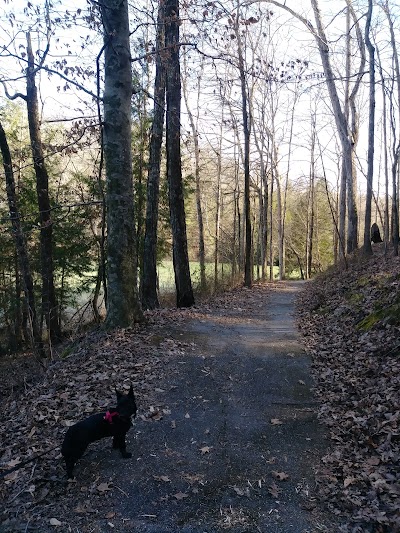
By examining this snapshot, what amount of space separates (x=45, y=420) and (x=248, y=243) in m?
15.6

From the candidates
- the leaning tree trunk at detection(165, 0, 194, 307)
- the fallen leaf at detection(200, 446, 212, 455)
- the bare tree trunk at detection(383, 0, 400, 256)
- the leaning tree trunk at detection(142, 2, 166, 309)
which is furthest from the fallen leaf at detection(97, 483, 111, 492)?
the bare tree trunk at detection(383, 0, 400, 256)

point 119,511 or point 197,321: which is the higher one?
point 197,321

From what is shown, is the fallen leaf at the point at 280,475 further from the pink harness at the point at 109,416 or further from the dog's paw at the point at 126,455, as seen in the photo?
the pink harness at the point at 109,416

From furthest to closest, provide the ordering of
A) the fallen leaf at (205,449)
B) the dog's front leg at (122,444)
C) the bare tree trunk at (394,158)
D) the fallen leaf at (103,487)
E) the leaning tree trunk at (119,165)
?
the bare tree trunk at (394,158), the leaning tree trunk at (119,165), the fallen leaf at (205,449), the dog's front leg at (122,444), the fallen leaf at (103,487)

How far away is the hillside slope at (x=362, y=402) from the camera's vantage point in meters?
3.85

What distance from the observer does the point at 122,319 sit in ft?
29.0

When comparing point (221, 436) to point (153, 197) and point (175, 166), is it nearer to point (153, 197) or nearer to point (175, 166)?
point (175, 166)

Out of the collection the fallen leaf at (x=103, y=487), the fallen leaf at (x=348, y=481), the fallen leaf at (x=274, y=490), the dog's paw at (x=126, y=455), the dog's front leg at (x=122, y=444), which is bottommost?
the fallen leaf at (x=274, y=490)

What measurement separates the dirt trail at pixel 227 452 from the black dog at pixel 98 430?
0.39m

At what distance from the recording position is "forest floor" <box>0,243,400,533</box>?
3826 mm

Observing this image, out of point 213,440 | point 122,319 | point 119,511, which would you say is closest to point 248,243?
point 122,319

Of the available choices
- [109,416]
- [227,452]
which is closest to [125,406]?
[109,416]

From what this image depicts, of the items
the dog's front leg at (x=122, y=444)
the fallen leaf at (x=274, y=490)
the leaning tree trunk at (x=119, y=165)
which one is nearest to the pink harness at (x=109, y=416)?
the dog's front leg at (x=122, y=444)

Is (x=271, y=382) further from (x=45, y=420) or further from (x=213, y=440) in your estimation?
(x=45, y=420)
